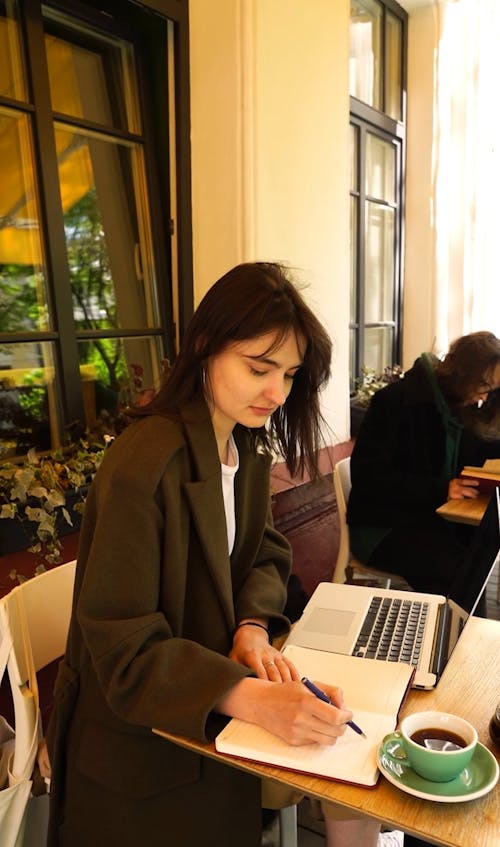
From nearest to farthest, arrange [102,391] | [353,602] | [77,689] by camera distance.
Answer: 1. [77,689]
2. [353,602]
3. [102,391]

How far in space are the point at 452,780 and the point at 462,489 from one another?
158cm

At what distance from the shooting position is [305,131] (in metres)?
2.81

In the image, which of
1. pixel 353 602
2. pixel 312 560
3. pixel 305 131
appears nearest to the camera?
pixel 353 602

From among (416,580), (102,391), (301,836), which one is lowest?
(301,836)

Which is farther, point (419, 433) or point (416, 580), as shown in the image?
point (419, 433)

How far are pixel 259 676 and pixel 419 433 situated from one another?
162cm

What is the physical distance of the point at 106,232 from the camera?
240 centimetres

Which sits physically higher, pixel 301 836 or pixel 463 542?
pixel 463 542

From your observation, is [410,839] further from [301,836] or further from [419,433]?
[419,433]

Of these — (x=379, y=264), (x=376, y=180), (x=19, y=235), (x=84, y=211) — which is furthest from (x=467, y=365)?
(x=376, y=180)

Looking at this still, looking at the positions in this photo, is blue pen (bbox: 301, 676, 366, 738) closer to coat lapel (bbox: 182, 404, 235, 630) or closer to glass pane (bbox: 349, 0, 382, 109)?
coat lapel (bbox: 182, 404, 235, 630)

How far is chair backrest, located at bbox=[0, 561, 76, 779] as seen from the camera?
1.16 metres

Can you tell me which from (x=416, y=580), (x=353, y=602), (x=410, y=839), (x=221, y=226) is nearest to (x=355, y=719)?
(x=353, y=602)

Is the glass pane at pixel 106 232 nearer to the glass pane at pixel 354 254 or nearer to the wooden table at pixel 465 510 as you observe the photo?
the wooden table at pixel 465 510
